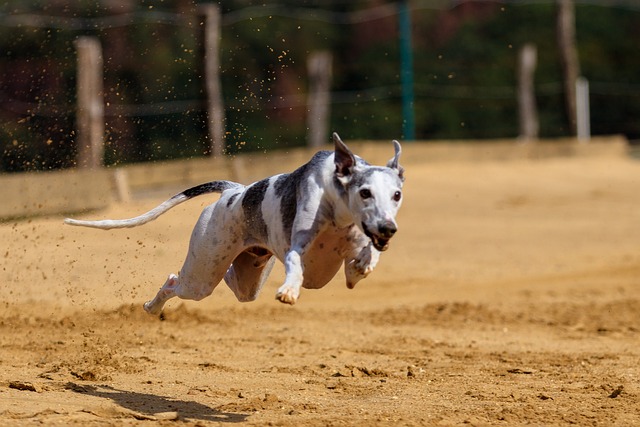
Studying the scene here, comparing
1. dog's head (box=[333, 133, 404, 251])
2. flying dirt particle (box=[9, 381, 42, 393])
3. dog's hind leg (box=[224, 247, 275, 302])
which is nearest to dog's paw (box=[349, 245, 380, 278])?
dog's head (box=[333, 133, 404, 251])

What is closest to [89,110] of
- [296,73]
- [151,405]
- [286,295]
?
[151,405]

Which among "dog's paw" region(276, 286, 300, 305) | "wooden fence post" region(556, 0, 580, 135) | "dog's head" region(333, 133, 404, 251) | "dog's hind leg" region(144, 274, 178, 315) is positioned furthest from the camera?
"wooden fence post" region(556, 0, 580, 135)

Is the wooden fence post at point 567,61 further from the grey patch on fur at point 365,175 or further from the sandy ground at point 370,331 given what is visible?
the grey patch on fur at point 365,175

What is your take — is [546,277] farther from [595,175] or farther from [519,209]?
[595,175]

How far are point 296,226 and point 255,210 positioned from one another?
1.82 feet

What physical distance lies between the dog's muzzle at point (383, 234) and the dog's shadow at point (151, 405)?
1.22 meters

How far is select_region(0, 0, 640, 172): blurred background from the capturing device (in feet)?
63.7

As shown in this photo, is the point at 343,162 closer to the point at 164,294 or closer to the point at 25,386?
the point at 164,294

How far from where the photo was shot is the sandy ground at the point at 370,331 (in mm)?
6562

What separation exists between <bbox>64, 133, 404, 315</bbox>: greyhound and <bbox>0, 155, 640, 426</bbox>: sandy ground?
2.29 ft

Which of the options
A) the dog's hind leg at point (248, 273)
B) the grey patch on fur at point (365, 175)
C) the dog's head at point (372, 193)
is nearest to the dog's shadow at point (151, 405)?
the dog's hind leg at point (248, 273)

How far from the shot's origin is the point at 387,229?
566 centimetres

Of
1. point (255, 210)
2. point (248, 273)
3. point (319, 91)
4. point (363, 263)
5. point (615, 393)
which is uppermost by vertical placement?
point (319, 91)

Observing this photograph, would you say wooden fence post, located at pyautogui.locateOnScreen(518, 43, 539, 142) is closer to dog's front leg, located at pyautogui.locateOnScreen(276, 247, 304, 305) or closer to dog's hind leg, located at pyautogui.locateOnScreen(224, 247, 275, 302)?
dog's hind leg, located at pyautogui.locateOnScreen(224, 247, 275, 302)
